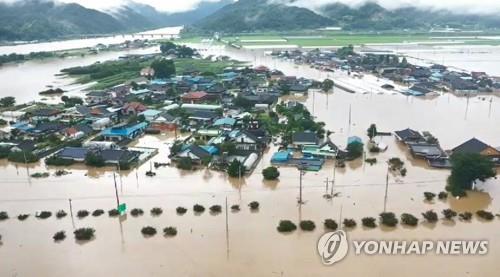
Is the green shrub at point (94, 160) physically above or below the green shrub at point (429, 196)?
above

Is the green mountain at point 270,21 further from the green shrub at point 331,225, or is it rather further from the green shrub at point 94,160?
the green shrub at point 331,225

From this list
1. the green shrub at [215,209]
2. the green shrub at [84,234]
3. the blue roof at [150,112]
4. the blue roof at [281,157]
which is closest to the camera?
the green shrub at [84,234]

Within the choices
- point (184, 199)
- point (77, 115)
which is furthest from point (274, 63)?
point (184, 199)

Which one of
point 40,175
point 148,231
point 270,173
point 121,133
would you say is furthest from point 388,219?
point 121,133

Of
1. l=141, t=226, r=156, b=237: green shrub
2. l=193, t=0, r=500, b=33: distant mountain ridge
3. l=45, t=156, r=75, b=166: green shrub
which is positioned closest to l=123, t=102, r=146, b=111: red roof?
l=45, t=156, r=75, b=166: green shrub

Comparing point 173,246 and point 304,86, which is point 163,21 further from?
point 173,246

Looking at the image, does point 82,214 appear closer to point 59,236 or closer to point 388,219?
point 59,236

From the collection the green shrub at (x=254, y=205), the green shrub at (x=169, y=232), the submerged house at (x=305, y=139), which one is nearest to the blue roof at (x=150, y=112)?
the submerged house at (x=305, y=139)
